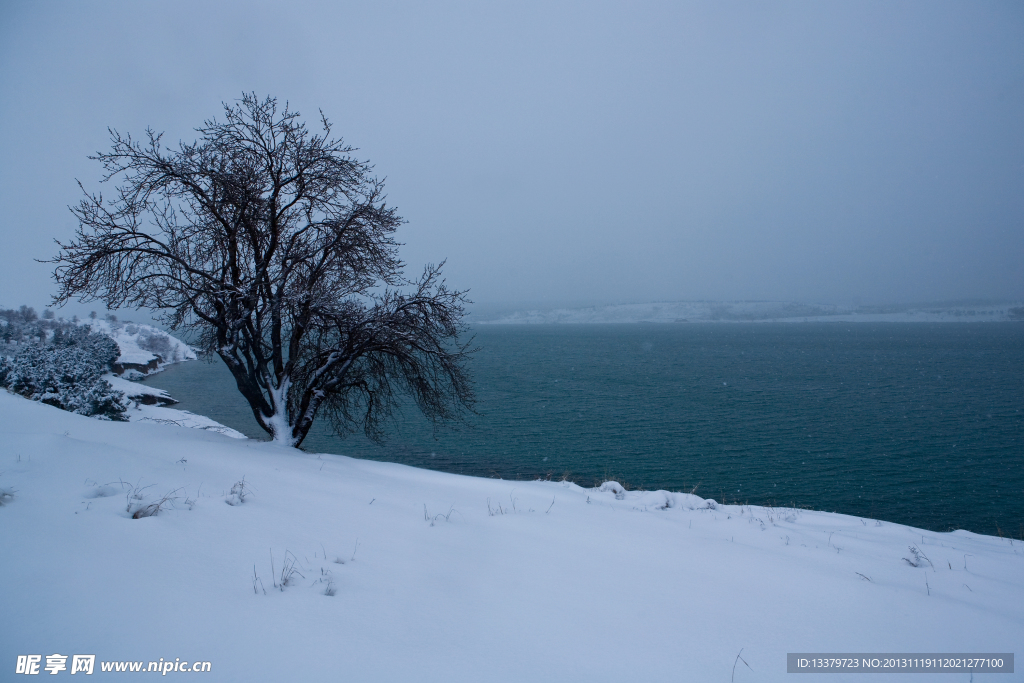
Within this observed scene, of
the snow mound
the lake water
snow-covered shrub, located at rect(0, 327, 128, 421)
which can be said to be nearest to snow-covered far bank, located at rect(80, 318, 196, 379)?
the snow mound

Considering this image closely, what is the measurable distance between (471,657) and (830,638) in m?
2.83

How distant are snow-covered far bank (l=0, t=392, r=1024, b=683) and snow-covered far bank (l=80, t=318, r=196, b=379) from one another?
5990cm

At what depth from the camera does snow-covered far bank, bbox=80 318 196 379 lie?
60906 millimetres

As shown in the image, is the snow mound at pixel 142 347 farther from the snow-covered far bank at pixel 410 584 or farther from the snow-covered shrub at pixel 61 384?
the snow-covered far bank at pixel 410 584

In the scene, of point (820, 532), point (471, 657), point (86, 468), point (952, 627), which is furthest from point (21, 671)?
point (820, 532)

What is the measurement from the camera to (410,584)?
12.5 feet

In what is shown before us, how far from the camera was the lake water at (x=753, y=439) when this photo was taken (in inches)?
813

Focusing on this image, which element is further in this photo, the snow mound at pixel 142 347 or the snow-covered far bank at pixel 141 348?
the snow mound at pixel 142 347

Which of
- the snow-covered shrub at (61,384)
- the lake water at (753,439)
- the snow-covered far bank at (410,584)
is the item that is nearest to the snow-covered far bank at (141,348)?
the lake water at (753,439)

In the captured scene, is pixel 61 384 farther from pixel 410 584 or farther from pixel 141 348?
pixel 141 348

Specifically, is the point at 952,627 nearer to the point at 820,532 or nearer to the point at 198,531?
the point at 820,532

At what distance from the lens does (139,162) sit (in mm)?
10180

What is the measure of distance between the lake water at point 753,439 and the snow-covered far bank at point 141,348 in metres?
8.45

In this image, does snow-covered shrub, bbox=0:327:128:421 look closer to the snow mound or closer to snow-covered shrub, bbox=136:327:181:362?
the snow mound
